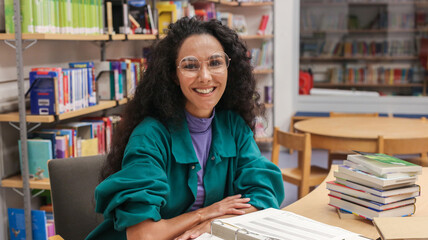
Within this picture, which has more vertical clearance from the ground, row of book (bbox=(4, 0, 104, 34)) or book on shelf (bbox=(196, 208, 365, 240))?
row of book (bbox=(4, 0, 104, 34))

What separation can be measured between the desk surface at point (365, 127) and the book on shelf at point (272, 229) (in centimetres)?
229

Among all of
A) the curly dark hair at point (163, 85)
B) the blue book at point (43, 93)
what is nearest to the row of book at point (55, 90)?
the blue book at point (43, 93)

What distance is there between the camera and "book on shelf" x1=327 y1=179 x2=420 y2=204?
1670 millimetres

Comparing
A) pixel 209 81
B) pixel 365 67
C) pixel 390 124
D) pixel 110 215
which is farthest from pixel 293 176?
pixel 365 67

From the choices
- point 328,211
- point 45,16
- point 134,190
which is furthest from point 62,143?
point 328,211

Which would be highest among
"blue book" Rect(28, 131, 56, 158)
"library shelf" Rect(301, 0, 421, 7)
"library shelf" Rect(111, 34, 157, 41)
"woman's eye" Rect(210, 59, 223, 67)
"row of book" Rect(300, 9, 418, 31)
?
"library shelf" Rect(301, 0, 421, 7)

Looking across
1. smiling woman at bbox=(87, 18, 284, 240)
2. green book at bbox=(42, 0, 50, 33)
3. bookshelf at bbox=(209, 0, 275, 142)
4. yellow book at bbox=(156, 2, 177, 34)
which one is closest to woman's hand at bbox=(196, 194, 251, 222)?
smiling woman at bbox=(87, 18, 284, 240)

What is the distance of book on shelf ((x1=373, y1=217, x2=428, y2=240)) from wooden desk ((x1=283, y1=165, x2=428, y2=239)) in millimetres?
214

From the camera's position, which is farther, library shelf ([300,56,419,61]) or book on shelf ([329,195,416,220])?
library shelf ([300,56,419,61])

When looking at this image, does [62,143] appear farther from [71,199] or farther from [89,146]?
[71,199]

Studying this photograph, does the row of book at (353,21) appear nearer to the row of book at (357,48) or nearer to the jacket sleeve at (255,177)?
the row of book at (357,48)

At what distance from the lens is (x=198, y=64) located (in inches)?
Result: 70.6

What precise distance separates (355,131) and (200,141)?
218cm

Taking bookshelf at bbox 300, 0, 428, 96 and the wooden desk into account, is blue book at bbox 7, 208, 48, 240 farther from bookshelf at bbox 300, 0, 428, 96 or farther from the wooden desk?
bookshelf at bbox 300, 0, 428, 96
